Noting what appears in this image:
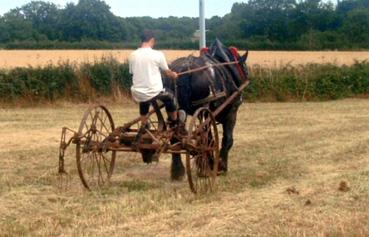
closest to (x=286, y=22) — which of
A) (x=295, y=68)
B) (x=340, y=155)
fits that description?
(x=295, y=68)

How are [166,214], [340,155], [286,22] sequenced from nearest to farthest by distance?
[166,214] < [340,155] < [286,22]

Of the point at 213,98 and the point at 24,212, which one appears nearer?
the point at 24,212

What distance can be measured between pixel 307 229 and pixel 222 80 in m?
3.74

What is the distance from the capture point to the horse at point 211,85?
9602 millimetres

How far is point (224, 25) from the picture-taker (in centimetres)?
7406

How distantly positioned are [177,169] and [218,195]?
1.36 metres

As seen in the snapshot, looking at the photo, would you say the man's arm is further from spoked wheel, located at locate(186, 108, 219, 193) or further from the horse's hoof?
the horse's hoof

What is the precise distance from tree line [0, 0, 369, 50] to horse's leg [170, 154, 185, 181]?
56.9 m

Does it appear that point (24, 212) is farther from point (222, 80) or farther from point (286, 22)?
point (286, 22)

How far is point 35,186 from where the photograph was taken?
30.9 feet

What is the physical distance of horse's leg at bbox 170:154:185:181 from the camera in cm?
995

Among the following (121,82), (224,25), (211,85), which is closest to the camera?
(211,85)

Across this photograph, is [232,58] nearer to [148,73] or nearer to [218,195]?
[148,73]

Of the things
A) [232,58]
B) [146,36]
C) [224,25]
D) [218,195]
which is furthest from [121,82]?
[224,25]
